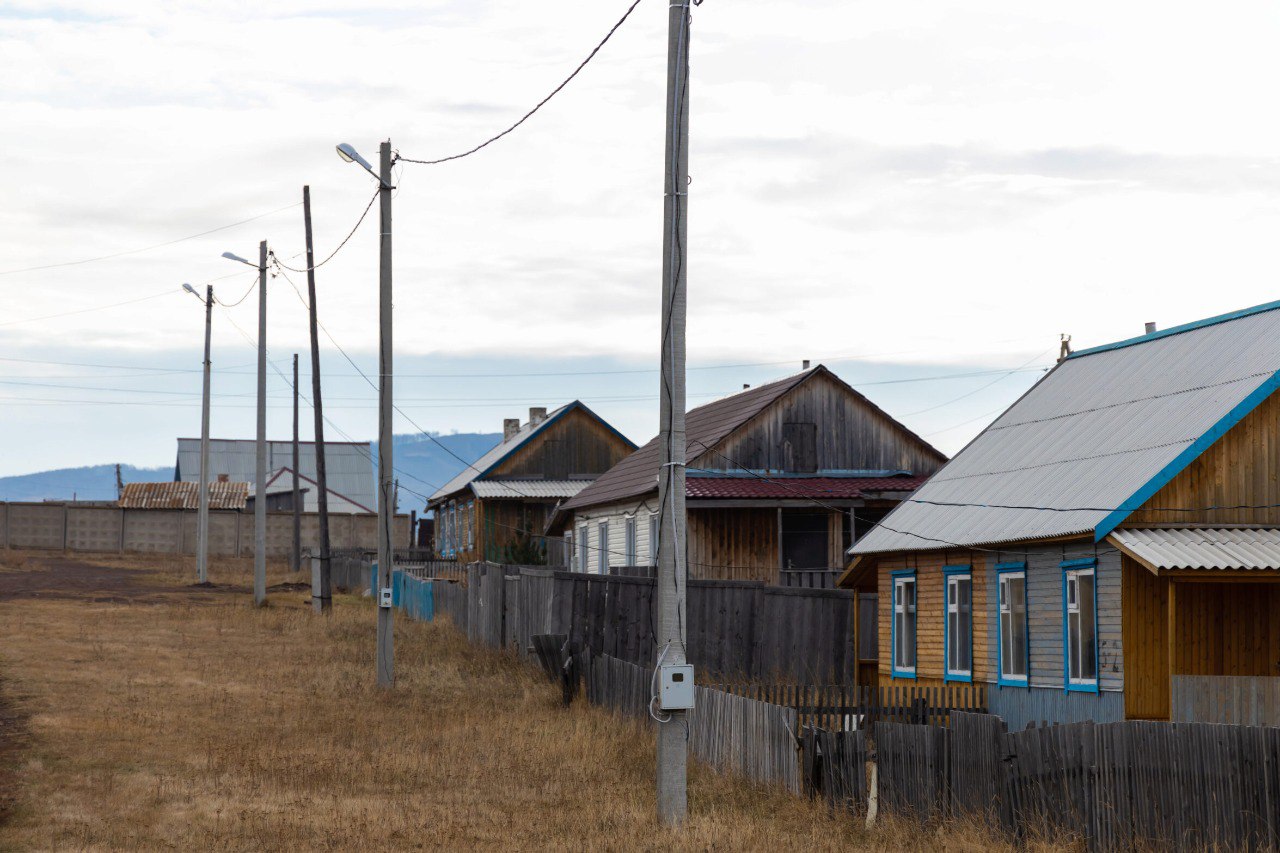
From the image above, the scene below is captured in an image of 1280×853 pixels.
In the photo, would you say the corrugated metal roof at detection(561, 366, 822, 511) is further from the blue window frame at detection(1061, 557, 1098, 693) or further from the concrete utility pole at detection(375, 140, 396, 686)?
the blue window frame at detection(1061, 557, 1098, 693)

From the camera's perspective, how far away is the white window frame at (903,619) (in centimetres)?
2283

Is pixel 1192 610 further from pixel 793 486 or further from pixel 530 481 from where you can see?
pixel 530 481

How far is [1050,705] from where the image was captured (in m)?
18.4

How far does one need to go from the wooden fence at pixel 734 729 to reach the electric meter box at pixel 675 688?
1324 millimetres

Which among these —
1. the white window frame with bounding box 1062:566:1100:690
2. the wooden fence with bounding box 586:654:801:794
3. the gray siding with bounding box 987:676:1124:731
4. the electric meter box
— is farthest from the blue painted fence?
the electric meter box

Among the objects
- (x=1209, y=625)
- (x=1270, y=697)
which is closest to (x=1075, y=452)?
(x=1209, y=625)

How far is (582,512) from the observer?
4184cm

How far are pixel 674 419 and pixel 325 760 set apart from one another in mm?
6213

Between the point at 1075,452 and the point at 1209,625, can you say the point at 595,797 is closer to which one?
the point at 1209,625

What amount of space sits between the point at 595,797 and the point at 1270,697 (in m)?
6.71

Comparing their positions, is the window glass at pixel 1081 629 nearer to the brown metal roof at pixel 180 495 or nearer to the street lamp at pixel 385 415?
the street lamp at pixel 385 415

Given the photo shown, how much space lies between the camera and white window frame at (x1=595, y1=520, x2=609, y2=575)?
128 ft

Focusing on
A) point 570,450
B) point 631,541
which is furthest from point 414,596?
point 570,450

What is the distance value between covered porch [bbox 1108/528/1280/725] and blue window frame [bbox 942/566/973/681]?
4232 mm
